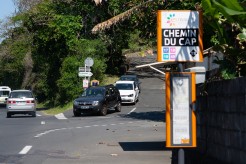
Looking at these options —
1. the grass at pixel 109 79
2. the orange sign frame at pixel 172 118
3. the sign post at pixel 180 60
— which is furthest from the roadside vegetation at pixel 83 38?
the orange sign frame at pixel 172 118

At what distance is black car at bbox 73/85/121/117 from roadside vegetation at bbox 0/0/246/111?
10.5ft

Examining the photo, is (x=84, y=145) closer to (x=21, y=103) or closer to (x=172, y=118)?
(x=172, y=118)

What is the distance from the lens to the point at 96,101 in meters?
35.8

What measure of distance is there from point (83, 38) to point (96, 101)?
12282 mm

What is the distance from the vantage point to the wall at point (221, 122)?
873cm

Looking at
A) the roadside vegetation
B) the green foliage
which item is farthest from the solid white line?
the green foliage

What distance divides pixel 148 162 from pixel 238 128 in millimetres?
5379

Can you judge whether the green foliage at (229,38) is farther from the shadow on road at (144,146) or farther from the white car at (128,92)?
the white car at (128,92)

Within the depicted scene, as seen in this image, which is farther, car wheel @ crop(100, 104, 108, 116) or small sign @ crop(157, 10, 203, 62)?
car wheel @ crop(100, 104, 108, 116)

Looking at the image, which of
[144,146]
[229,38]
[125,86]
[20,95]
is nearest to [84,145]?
[144,146]

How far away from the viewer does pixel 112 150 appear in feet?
55.6

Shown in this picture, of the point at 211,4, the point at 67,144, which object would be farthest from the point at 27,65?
the point at 211,4

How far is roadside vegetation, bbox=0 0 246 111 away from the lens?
395 inches

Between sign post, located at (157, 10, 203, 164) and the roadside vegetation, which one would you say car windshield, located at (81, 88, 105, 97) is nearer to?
the roadside vegetation
